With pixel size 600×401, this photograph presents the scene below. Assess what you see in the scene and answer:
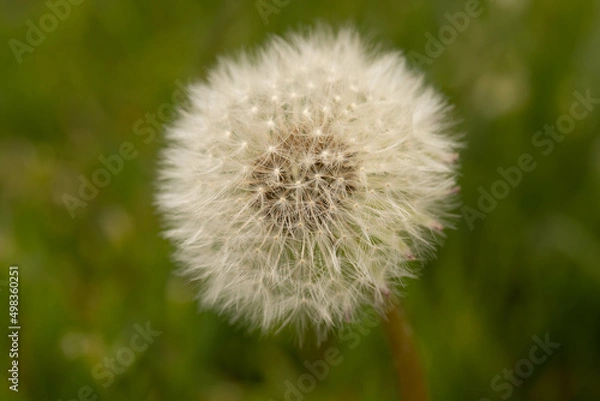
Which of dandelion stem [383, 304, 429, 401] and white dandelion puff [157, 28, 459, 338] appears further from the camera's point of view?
dandelion stem [383, 304, 429, 401]

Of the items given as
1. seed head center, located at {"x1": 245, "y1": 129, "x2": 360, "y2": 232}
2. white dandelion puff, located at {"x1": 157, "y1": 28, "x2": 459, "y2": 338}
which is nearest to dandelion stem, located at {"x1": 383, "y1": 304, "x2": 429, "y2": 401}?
white dandelion puff, located at {"x1": 157, "y1": 28, "x2": 459, "y2": 338}

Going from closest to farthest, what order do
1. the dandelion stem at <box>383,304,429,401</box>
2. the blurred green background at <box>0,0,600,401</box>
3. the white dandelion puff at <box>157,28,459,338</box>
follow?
1. the white dandelion puff at <box>157,28,459,338</box>
2. the dandelion stem at <box>383,304,429,401</box>
3. the blurred green background at <box>0,0,600,401</box>

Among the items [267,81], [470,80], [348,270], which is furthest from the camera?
[470,80]

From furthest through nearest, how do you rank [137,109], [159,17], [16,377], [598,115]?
1. [159,17]
2. [137,109]
3. [598,115]
4. [16,377]

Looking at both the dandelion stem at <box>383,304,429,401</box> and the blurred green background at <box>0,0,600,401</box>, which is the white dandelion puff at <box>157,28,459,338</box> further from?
the blurred green background at <box>0,0,600,401</box>

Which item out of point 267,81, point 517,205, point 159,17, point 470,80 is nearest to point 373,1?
point 470,80

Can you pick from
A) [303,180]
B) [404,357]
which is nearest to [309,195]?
[303,180]

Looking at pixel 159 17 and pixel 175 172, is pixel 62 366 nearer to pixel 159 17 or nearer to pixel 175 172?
pixel 175 172
